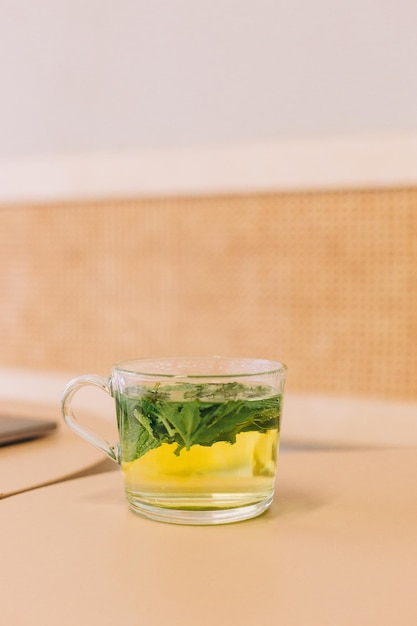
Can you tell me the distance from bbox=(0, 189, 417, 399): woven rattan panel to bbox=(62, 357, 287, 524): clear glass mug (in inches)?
30.3

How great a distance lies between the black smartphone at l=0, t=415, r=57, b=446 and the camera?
77 cm

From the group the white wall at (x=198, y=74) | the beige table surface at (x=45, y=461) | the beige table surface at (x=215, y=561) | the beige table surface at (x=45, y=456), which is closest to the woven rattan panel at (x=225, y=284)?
the white wall at (x=198, y=74)

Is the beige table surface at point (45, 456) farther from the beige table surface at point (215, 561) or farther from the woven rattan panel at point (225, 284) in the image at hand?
the woven rattan panel at point (225, 284)

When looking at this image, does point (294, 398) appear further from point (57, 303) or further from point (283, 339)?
point (57, 303)

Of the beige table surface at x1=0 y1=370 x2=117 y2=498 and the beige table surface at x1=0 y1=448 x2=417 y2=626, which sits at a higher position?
the beige table surface at x1=0 y1=370 x2=117 y2=498

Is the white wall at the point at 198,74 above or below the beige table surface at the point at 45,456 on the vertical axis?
above

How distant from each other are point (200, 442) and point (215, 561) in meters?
0.08

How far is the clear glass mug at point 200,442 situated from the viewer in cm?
50

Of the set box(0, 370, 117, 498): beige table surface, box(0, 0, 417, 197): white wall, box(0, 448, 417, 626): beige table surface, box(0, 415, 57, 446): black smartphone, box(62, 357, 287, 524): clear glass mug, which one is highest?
box(0, 0, 417, 197): white wall

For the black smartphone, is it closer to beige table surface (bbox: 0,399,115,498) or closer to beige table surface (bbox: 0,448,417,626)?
beige table surface (bbox: 0,399,115,498)

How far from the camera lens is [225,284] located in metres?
1.40

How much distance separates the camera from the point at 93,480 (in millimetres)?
637

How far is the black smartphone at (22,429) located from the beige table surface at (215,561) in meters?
→ 0.17

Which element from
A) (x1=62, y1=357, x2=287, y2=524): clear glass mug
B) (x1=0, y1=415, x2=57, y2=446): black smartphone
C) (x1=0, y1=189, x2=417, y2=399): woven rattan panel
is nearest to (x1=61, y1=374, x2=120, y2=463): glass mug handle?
(x1=62, y1=357, x2=287, y2=524): clear glass mug
